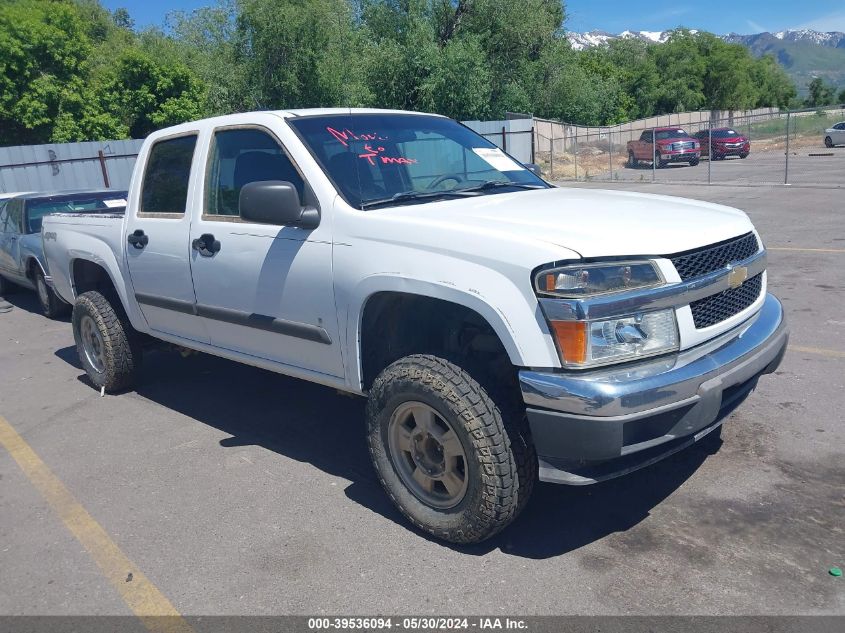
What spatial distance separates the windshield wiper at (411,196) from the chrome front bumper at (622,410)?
132 cm

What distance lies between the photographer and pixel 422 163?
447cm

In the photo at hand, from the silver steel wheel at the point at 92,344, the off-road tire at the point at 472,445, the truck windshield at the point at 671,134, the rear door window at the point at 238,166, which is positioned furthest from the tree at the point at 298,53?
the off-road tire at the point at 472,445

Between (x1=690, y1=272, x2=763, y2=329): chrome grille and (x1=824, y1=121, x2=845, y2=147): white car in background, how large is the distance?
4141 centimetres

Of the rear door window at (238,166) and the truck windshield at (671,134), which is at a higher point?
the truck windshield at (671,134)

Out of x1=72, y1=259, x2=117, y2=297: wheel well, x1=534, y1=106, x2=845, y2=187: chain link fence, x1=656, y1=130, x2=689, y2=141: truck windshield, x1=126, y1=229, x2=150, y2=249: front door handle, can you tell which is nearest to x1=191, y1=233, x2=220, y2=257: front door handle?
x1=126, y1=229, x2=150, y2=249: front door handle

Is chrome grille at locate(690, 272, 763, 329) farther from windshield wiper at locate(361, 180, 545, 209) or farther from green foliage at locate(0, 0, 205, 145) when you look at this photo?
green foliage at locate(0, 0, 205, 145)

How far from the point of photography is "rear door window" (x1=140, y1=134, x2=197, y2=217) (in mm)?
4980

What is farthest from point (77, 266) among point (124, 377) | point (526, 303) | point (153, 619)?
point (526, 303)

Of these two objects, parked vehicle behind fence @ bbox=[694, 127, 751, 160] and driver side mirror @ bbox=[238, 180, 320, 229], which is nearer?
driver side mirror @ bbox=[238, 180, 320, 229]

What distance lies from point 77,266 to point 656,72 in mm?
63346

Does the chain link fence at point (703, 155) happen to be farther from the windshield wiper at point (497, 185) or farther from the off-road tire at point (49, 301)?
the off-road tire at point (49, 301)

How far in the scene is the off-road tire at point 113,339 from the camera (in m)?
5.86

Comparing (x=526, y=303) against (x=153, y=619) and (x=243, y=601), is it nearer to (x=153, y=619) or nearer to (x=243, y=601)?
(x=243, y=601)

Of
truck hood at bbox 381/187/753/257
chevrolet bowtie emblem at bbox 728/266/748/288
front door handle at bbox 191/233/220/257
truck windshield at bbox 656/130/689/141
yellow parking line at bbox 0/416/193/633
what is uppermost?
truck windshield at bbox 656/130/689/141
